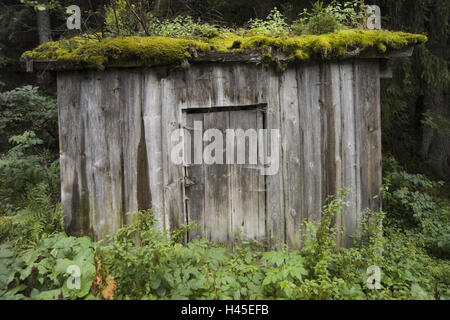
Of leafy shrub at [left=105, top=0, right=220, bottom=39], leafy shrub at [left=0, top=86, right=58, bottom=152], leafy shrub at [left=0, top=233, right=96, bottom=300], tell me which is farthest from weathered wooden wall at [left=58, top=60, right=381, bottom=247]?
leafy shrub at [left=0, top=86, right=58, bottom=152]

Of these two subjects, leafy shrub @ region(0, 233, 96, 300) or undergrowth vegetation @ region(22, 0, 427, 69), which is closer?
leafy shrub @ region(0, 233, 96, 300)

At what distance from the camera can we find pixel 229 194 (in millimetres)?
4184

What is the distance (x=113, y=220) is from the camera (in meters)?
4.09

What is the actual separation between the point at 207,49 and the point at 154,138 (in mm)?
1390

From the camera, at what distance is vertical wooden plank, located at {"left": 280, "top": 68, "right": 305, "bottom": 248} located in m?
4.11

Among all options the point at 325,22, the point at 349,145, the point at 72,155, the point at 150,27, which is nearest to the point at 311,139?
the point at 349,145

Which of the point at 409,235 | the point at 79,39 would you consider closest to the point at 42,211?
the point at 79,39

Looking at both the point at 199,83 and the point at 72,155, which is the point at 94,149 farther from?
the point at 199,83

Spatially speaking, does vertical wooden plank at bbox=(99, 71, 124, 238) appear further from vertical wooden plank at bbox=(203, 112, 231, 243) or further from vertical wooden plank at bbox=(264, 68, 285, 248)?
vertical wooden plank at bbox=(264, 68, 285, 248)

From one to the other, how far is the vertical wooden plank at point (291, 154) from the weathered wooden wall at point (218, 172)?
1 centimetres

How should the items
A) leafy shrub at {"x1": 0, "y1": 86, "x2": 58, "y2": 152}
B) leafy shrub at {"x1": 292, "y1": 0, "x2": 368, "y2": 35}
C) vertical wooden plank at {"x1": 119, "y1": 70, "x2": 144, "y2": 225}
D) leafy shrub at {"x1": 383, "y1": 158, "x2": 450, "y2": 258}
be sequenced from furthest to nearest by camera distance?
1. leafy shrub at {"x1": 0, "y1": 86, "x2": 58, "y2": 152}
2. leafy shrub at {"x1": 383, "y1": 158, "x2": 450, "y2": 258}
3. leafy shrub at {"x1": 292, "y1": 0, "x2": 368, "y2": 35}
4. vertical wooden plank at {"x1": 119, "y1": 70, "x2": 144, "y2": 225}

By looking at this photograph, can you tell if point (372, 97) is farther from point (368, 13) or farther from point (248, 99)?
point (248, 99)

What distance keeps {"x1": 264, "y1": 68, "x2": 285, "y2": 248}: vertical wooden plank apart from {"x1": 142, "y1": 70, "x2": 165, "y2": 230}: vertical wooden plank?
1.49 m

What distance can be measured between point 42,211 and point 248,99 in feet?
11.7
